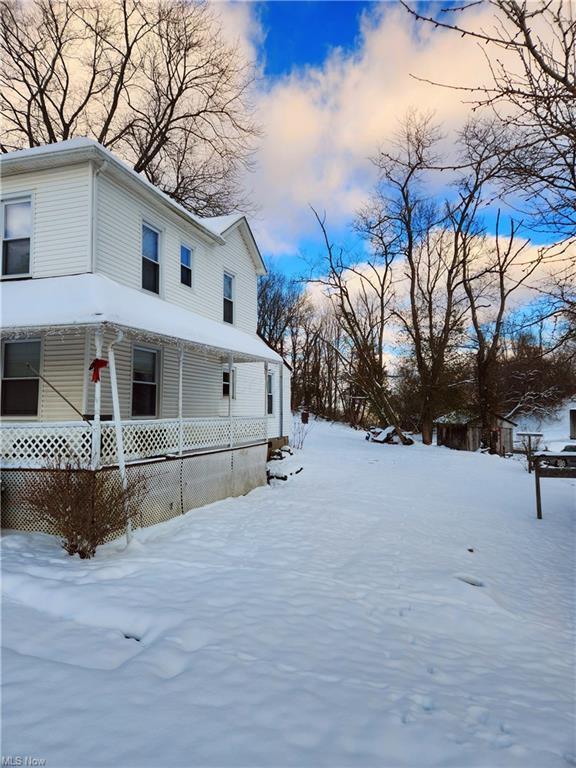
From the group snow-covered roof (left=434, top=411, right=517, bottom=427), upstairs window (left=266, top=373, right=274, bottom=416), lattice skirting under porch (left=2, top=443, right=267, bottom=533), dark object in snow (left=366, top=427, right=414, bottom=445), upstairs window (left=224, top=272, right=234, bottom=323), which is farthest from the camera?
snow-covered roof (left=434, top=411, right=517, bottom=427)

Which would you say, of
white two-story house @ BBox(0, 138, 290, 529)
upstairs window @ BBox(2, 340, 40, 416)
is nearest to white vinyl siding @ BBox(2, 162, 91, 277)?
white two-story house @ BBox(0, 138, 290, 529)

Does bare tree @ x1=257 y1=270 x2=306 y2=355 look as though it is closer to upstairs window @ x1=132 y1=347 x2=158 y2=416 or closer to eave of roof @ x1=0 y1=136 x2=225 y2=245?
upstairs window @ x1=132 y1=347 x2=158 y2=416

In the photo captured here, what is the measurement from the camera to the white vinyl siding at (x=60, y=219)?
8.70m

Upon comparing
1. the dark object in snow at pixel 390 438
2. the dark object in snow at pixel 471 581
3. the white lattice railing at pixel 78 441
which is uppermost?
the white lattice railing at pixel 78 441

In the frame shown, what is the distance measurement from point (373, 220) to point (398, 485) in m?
18.1

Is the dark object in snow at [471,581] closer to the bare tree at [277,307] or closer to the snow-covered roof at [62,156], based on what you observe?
the snow-covered roof at [62,156]

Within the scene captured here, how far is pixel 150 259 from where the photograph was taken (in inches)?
424

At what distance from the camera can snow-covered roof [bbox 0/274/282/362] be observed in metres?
6.91

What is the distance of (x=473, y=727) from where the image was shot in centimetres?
265

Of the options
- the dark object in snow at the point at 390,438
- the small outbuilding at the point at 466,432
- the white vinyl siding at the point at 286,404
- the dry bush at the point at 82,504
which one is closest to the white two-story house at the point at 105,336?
the dry bush at the point at 82,504

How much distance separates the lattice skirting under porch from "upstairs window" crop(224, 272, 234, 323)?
522 centimetres

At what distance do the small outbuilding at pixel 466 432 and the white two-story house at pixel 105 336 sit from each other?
51.2 ft

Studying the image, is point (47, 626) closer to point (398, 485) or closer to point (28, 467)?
A: point (28, 467)

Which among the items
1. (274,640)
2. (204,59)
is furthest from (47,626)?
(204,59)
